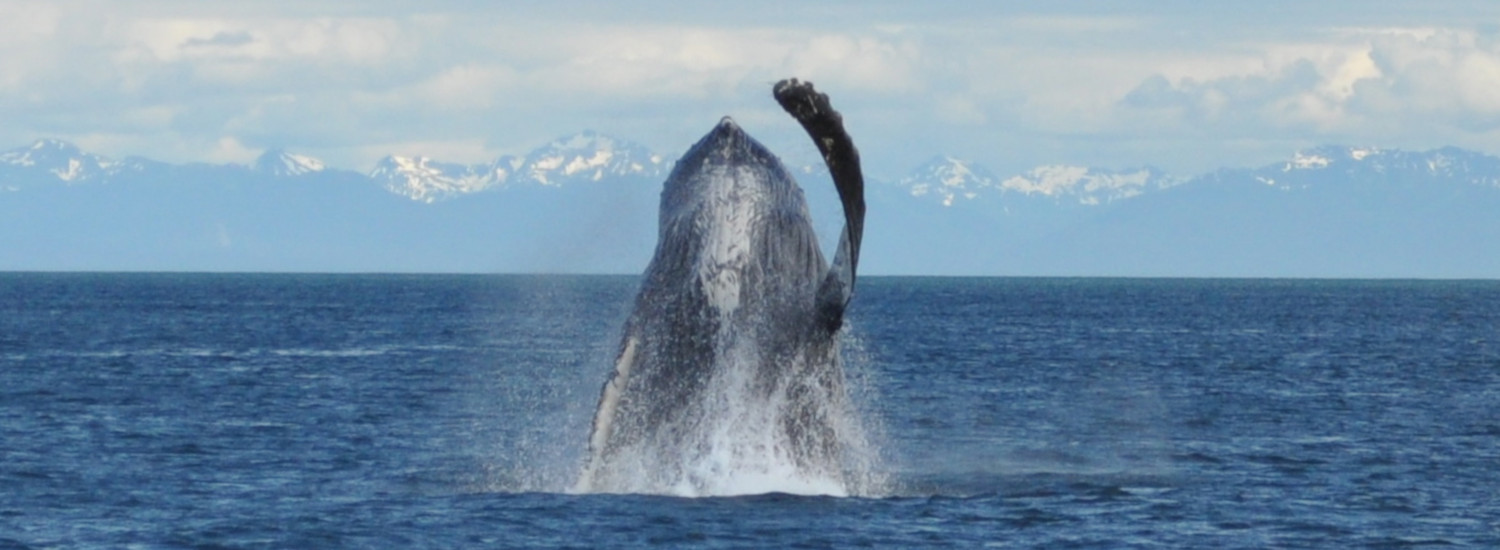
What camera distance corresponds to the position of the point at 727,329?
21.3 meters

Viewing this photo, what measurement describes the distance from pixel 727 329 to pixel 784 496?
2135 mm

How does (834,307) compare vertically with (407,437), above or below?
above

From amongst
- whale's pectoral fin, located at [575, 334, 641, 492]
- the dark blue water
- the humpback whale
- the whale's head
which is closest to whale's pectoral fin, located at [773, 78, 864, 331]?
the humpback whale

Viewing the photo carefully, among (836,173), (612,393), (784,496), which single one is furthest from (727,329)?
(836,173)

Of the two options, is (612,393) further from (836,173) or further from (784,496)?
(836,173)

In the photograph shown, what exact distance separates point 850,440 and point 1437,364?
4337 cm

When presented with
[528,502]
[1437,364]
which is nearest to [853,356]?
[1437,364]

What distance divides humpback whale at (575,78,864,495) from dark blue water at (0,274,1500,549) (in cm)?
93

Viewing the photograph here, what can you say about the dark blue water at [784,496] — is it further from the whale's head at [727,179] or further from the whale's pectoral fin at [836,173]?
the whale's pectoral fin at [836,173]

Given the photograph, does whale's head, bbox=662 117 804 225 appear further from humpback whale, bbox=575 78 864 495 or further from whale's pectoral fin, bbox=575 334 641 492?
whale's pectoral fin, bbox=575 334 641 492

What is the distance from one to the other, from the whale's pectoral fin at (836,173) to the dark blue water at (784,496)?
2492mm

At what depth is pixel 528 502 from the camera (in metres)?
23.9

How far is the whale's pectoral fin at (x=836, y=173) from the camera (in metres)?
18.7

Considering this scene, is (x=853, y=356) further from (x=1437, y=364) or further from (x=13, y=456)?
(x=13, y=456)
